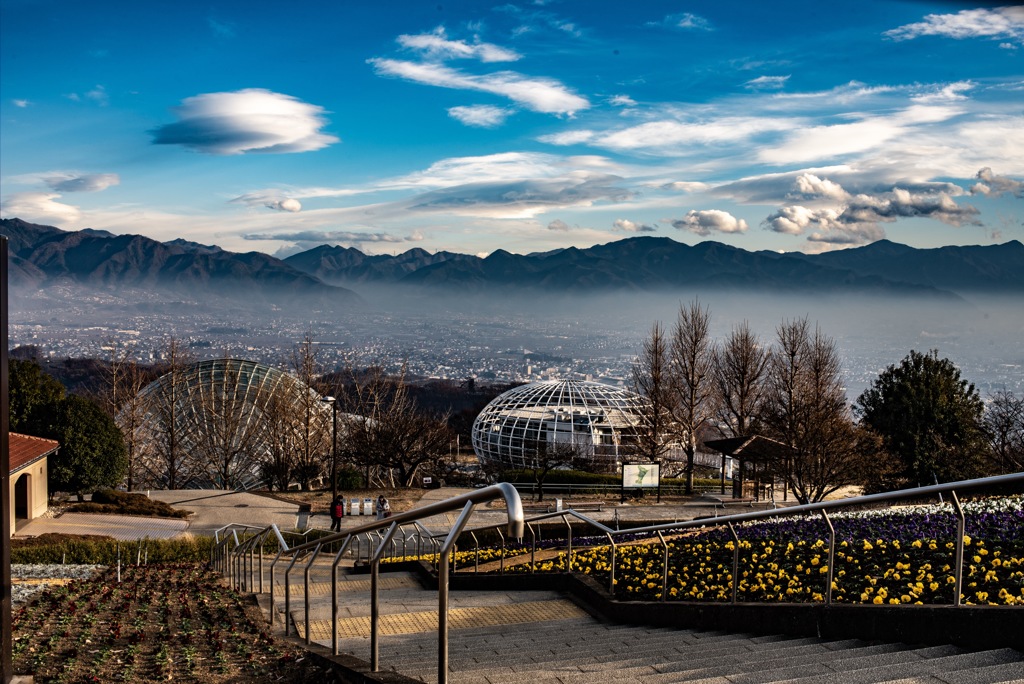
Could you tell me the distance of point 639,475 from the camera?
108 ft

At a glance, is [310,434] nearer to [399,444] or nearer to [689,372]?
[399,444]

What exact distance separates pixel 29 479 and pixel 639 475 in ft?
67.3

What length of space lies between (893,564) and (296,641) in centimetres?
598

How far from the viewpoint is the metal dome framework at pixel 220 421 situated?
46.6m

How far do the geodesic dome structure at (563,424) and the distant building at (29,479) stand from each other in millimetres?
20737

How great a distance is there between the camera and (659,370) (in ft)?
139

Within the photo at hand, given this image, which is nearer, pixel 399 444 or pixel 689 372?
pixel 399 444

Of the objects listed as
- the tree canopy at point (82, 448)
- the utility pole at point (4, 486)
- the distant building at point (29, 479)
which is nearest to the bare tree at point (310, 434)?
the tree canopy at point (82, 448)

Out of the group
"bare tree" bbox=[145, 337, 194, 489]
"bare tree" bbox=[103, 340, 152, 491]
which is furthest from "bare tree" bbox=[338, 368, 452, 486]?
"bare tree" bbox=[103, 340, 152, 491]

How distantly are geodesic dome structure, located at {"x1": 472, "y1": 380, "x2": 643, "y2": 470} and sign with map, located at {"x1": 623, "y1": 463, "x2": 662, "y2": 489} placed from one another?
28.1ft

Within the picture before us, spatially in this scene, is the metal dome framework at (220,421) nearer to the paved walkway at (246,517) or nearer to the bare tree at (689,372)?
the paved walkway at (246,517)

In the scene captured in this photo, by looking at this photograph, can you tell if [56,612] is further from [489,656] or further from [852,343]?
[852,343]

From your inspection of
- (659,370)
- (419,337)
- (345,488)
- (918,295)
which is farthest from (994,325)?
(345,488)

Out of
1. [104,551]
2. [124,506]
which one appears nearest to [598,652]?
[104,551]
